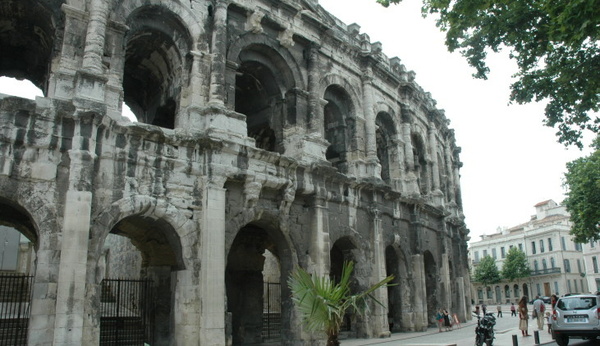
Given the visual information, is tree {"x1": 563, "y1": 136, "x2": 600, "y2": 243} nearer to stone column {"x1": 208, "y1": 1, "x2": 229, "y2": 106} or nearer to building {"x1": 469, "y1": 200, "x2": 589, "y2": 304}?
stone column {"x1": 208, "y1": 1, "x2": 229, "y2": 106}

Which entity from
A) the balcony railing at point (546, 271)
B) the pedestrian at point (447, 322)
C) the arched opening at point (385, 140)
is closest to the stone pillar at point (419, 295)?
the pedestrian at point (447, 322)

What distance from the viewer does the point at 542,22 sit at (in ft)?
33.7

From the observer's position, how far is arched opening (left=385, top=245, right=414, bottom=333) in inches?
692

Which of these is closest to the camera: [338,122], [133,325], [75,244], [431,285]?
[75,244]

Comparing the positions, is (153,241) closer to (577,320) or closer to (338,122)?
(338,122)

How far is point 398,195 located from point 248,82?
252 inches

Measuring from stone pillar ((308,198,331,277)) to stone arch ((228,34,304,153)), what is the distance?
2.02 meters

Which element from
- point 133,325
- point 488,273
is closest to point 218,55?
point 133,325

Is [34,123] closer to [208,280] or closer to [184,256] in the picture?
[184,256]

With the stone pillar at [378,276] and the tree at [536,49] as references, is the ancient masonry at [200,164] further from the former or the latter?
the tree at [536,49]

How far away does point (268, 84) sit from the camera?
15227 mm

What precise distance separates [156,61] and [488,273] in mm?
47918

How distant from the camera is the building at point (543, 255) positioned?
50.3 m

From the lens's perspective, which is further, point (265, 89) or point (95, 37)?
point (265, 89)
